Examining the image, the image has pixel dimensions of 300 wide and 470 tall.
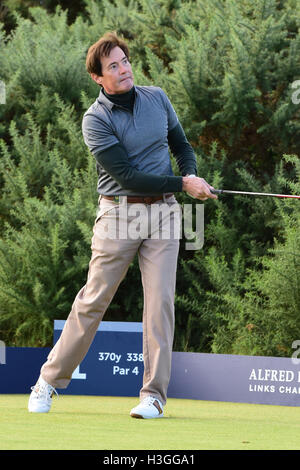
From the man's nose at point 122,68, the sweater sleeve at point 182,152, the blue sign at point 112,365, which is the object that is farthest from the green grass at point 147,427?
the man's nose at point 122,68

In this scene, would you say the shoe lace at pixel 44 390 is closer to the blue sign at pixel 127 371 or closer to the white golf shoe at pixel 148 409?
the white golf shoe at pixel 148 409

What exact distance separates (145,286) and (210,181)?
275 centimetres

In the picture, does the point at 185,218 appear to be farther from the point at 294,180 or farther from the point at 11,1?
the point at 11,1

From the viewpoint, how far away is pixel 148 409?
4.23 meters

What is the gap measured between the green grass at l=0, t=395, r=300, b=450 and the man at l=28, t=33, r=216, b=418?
0.75ft

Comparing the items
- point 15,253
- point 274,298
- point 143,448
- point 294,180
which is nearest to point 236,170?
point 294,180

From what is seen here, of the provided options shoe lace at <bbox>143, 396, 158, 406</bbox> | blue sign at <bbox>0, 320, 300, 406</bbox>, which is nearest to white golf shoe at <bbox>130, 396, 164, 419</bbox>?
shoe lace at <bbox>143, 396, 158, 406</bbox>

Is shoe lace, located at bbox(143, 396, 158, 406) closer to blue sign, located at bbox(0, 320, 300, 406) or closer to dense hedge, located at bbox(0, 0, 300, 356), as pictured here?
blue sign, located at bbox(0, 320, 300, 406)

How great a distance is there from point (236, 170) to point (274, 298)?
1320mm

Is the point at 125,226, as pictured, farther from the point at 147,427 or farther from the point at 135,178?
the point at 147,427

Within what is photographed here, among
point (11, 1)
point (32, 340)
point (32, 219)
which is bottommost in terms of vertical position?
point (32, 340)

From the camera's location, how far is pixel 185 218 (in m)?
6.90

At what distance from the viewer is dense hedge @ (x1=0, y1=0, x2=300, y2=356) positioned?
253 inches

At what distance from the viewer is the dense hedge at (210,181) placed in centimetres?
641
